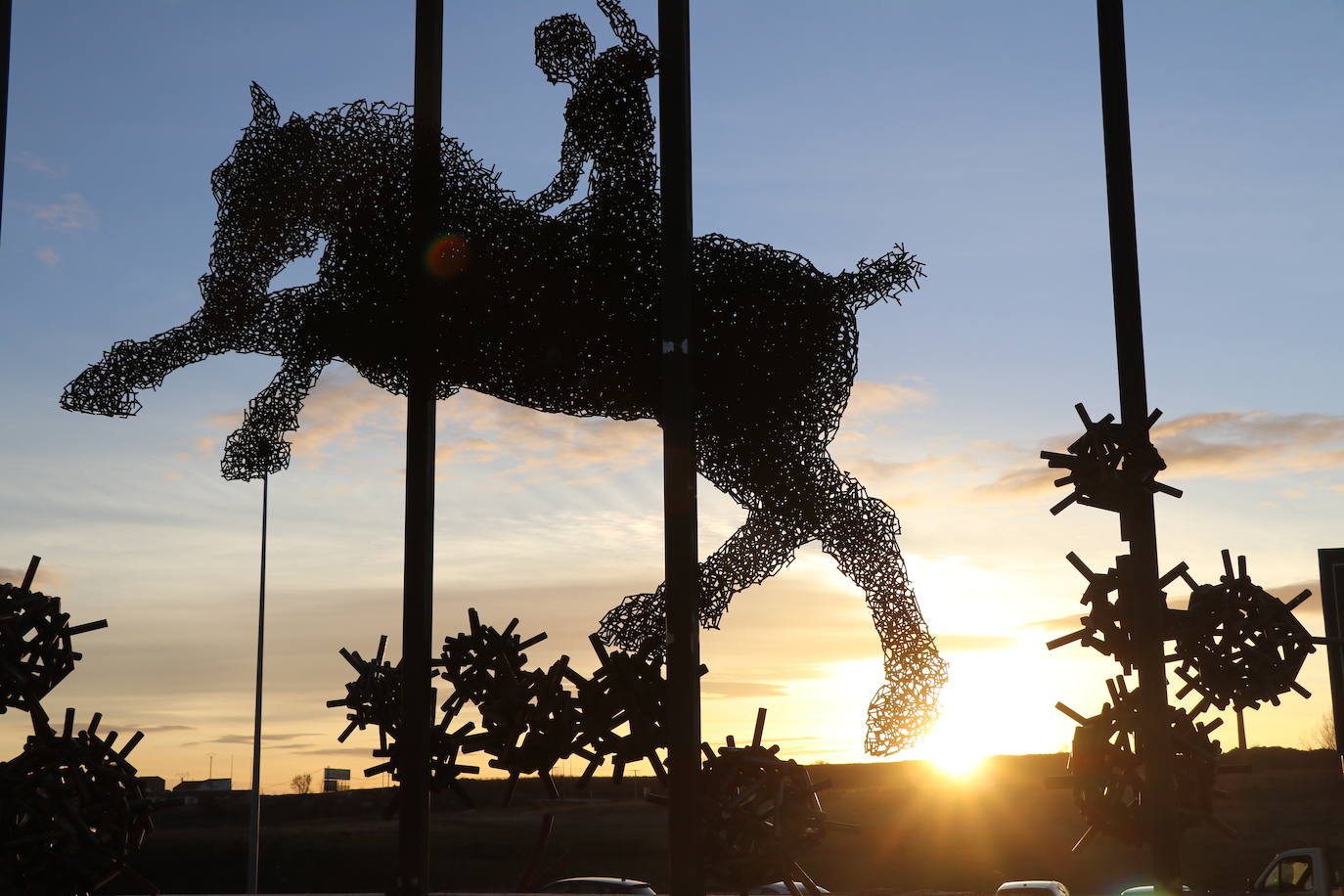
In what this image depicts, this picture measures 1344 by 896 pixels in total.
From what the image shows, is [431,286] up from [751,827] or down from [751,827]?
up

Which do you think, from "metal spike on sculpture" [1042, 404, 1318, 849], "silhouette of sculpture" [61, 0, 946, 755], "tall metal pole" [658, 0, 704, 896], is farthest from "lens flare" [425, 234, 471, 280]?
"metal spike on sculpture" [1042, 404, 1318, 849]

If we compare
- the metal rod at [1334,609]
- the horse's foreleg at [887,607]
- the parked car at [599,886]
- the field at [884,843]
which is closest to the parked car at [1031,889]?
the parked car at [599,886]

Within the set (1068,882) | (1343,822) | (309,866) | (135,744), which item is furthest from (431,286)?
(1343,822)

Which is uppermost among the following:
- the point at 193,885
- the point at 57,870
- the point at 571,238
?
the point at 571,238

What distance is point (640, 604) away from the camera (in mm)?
9023

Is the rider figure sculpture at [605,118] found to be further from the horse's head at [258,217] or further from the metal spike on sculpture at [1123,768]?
the metal spike on sculpture at [1123,768]

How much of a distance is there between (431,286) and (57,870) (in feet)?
13.8

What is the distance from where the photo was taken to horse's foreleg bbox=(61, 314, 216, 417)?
387 inches

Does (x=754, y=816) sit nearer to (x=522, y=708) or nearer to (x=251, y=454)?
(x=522, y=708)

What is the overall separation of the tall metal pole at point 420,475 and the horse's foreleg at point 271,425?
40.3 inches

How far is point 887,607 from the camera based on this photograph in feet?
30.9

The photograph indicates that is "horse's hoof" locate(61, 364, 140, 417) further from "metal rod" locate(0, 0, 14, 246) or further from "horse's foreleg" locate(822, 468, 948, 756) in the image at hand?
"horse's foreleg" locate(822, 468, 948, 756)

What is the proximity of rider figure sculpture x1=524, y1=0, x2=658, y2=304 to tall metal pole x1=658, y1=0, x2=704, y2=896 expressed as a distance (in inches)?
Result: 63.1

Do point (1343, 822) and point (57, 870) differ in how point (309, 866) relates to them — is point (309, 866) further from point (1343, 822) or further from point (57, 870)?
point (57, 870)
